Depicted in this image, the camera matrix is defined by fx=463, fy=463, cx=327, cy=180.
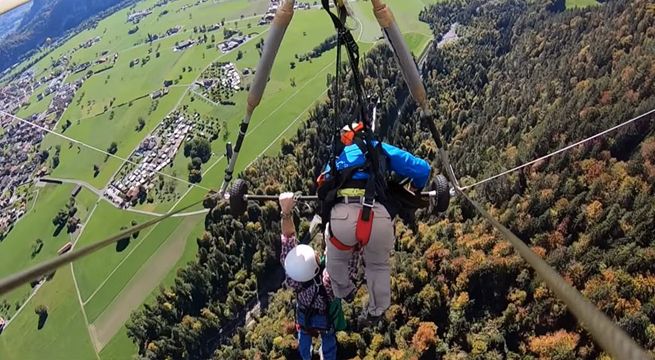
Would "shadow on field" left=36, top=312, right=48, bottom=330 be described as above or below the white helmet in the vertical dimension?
above

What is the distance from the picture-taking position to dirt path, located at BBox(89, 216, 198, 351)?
4838 centimetres

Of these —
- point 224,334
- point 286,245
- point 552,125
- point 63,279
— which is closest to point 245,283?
point 224,334

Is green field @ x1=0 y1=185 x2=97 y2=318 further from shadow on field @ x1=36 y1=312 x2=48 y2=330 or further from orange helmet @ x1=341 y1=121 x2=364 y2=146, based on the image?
orange helmet @ x1=341 y1=121 x2=364 y2=146

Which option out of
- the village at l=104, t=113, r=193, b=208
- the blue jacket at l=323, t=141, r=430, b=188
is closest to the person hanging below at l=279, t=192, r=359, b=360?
the blue jacket at l=323, t=141, r=430, b=188

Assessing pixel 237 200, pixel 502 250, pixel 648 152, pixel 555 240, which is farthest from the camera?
pixel 648 152

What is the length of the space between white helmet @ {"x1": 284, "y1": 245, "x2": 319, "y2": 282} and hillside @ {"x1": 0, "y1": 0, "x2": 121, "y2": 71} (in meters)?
174

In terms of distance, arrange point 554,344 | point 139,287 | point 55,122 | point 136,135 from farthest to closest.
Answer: point 55,122
point 136,135
point 139,287
point 554,344

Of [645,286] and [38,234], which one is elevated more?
[38,234]

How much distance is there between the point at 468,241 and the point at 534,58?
4443cm

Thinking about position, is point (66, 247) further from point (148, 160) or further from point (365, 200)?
point (365, 200)

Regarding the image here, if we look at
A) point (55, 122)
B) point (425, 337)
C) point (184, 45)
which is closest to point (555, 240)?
point (425, 337)

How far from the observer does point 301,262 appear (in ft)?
22.3

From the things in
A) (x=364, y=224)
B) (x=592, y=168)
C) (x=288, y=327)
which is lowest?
(x=364, y=224)

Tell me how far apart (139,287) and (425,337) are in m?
35.4
